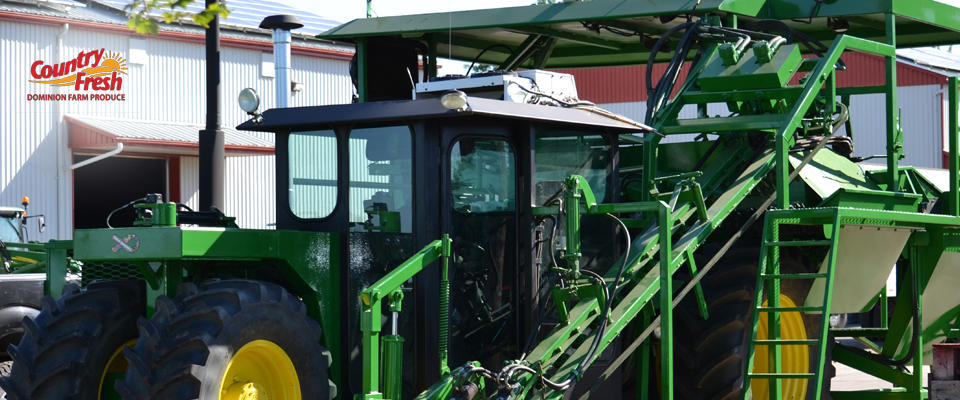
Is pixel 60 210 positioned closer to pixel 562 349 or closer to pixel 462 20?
pixel 462 20

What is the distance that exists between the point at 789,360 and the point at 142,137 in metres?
15.9

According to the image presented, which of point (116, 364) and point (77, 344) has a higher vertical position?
point (77, 344)

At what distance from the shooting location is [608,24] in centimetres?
931

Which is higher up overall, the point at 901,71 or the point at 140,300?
the point at 901,71

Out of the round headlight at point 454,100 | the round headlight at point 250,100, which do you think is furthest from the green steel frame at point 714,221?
the round headlight at point 250,100

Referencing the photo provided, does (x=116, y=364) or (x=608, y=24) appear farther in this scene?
(x=608, y=24)

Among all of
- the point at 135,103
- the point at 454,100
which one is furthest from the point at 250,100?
the point at 135,103

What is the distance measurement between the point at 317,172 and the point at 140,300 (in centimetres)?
128

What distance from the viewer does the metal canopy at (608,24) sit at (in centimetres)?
856

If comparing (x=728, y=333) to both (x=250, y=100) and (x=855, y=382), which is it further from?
(x=855, y=382)

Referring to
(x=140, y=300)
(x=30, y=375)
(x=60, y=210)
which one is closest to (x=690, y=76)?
(x=140, y=300)

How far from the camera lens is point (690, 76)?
330 inches

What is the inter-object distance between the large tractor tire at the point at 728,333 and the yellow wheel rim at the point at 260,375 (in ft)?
9.52

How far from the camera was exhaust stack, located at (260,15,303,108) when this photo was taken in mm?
7934
